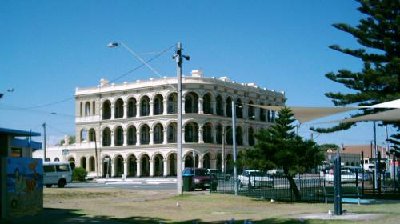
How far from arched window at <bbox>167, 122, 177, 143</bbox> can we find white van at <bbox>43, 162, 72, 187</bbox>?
28388 mm

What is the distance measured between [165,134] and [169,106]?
368 centimetres

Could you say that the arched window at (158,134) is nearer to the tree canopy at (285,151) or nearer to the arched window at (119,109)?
the arched window at (119,109)

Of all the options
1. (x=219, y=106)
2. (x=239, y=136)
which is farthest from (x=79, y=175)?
(x=239, y=136)

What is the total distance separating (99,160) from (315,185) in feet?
172

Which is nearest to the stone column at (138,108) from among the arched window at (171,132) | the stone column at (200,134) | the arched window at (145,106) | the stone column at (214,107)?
the arched window at (145,106)

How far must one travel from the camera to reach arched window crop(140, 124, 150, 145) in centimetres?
7569

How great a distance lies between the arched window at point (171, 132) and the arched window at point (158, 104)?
2346mm

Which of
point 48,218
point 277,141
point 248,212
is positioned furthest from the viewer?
point 277,141

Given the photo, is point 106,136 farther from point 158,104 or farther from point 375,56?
point 375,56

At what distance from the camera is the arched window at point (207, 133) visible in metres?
73.1

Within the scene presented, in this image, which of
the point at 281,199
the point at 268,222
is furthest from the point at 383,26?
the point at 268,222

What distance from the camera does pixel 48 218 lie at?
1670cm

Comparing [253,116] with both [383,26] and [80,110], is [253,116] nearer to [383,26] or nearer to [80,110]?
[80,110]

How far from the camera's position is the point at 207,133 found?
73.8 metres
